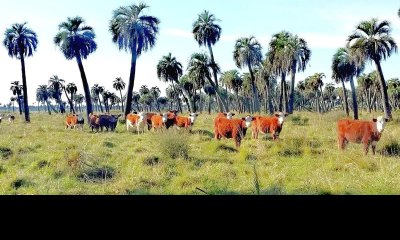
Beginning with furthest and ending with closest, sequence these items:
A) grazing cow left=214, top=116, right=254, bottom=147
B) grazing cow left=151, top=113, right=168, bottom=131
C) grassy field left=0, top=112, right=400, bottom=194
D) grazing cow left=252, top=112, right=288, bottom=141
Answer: grazing cow left=151, top=113, right=168, bottom=131, grazing cow left=252, top=112, right=288, bottom=141, grazing cow left=214, top=116, right=254, bottom=147, grassy field left=0, top=112, right=400, bottom=194

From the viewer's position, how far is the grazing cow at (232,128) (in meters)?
11.3

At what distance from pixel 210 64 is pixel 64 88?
460 inches

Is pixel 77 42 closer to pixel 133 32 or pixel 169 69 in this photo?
pixel 133 32

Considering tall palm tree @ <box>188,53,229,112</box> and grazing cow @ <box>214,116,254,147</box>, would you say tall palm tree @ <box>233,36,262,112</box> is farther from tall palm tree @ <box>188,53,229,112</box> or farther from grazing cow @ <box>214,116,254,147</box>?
grazing cow @ <box>214,116,254,147</box>

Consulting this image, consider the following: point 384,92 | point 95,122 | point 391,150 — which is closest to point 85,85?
point 95,122

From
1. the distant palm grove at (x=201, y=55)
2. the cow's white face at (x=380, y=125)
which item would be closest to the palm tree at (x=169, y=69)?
the distant palm grove at (x=201, y=55)

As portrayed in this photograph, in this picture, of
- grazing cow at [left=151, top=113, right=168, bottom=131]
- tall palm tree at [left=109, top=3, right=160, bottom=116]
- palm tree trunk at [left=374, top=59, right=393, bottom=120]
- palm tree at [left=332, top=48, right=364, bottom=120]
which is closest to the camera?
grazing cow at [left=151, top=113, right=168, bottom=131]

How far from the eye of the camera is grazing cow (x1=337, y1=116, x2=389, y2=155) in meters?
9.52

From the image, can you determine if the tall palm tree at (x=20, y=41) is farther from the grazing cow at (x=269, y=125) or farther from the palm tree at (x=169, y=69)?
the grazing cow at (x=269, y=125)

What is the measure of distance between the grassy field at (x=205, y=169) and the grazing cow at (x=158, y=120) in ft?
14.3

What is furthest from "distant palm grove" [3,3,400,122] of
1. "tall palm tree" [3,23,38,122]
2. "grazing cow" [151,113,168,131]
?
"grazing cow" [151,113,168,131]

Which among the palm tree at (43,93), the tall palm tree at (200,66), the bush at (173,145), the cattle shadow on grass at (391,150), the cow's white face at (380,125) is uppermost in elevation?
the tall palm tree at (200,66)
